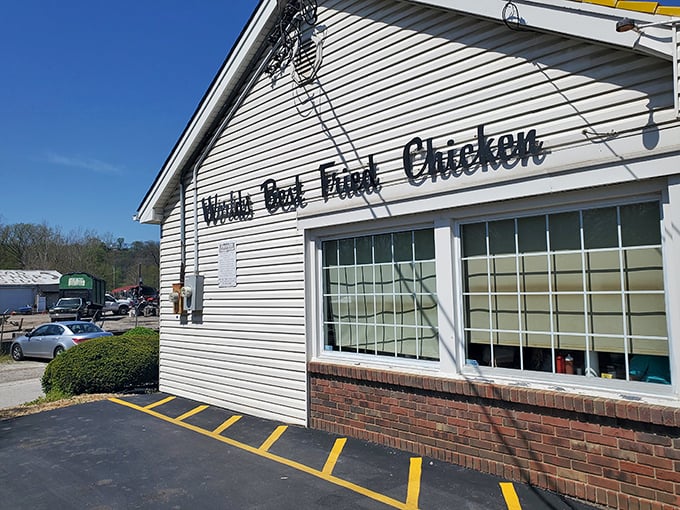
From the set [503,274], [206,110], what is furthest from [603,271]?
[206,110]

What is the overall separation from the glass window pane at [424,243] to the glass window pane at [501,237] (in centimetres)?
75

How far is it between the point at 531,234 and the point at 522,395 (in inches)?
62.9

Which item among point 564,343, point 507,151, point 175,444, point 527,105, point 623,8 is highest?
point 623,8

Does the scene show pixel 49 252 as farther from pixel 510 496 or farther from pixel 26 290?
pixel 510 496

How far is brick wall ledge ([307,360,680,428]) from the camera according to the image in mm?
3988

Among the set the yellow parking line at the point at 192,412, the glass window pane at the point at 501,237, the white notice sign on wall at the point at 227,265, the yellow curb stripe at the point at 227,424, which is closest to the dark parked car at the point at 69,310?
the yellow parking line at the point at 192,412

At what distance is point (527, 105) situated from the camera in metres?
4.91

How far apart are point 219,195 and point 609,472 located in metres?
6.99

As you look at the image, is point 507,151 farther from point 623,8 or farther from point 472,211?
point 623,8

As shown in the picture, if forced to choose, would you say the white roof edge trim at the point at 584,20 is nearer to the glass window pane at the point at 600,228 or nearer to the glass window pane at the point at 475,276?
the glass window pane at the point at 600,228

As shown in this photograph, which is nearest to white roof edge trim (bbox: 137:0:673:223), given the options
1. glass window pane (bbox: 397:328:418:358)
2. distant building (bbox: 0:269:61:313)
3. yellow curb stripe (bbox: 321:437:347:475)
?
glass window pane (bbox: 397:328:418:358)

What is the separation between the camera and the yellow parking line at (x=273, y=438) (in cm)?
626

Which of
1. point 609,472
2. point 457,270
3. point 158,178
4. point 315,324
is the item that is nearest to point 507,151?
point 457,270

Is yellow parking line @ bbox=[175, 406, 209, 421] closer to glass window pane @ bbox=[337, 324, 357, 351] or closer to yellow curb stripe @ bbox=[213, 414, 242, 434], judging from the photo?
yellow curb stripe @ bbox=[213, 414, 242, 434]
